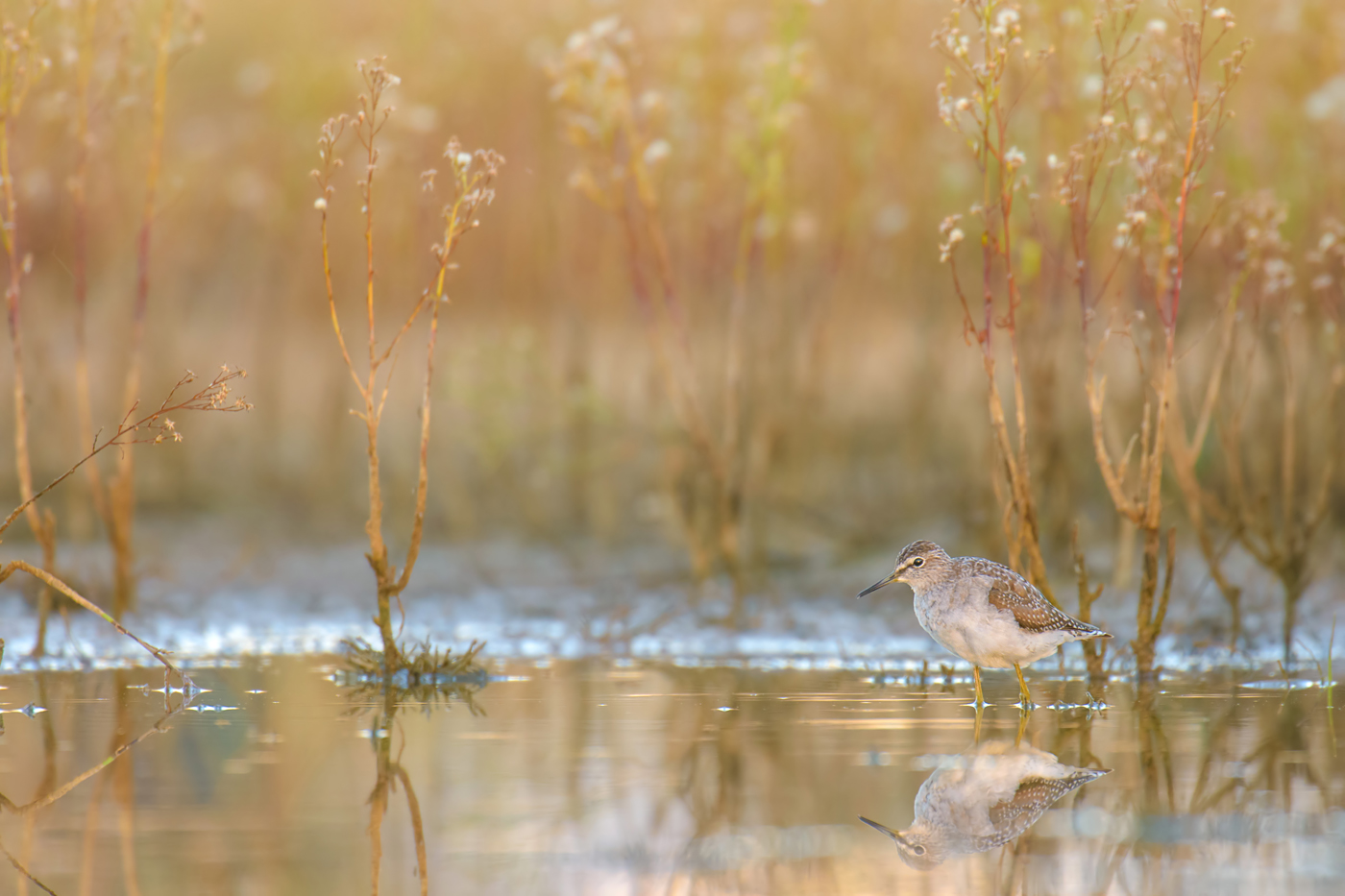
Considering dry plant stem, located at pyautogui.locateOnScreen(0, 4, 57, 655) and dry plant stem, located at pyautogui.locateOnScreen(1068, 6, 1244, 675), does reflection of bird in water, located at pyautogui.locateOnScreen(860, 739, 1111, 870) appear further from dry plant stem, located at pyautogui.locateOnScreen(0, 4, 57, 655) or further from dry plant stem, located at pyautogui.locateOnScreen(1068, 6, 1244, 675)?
dry plant stem, located at pyautogui.locateOnScreen(0, 4, 57, 655)

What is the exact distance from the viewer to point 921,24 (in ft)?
31.7

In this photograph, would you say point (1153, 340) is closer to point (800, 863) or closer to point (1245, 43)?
point (1245, 43)

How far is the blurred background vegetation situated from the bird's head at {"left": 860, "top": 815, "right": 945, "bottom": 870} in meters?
4.69

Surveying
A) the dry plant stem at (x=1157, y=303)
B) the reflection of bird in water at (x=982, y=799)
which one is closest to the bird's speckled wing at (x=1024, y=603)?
the dry plant stem at (x=1157, y=303)

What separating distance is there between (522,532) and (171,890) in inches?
277

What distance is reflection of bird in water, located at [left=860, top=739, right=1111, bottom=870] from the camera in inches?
150

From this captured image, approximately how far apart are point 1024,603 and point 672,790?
2.10 m

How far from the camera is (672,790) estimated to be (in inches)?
175

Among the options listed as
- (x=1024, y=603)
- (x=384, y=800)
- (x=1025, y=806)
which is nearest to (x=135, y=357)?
(x=384, y=800)

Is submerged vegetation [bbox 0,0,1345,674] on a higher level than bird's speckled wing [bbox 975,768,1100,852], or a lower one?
higher

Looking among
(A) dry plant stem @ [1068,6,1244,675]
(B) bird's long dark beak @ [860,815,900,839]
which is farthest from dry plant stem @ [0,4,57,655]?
(A) dry plant stem @ [1068,6,1244,675]

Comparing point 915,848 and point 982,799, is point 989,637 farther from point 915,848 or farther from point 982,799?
point 915,848

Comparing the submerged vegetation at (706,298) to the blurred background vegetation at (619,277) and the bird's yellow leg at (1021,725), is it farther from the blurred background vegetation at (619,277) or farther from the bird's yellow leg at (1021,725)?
the bird's yellow leg at (1021,725)

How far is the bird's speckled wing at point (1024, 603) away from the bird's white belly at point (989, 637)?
0.03 meters
